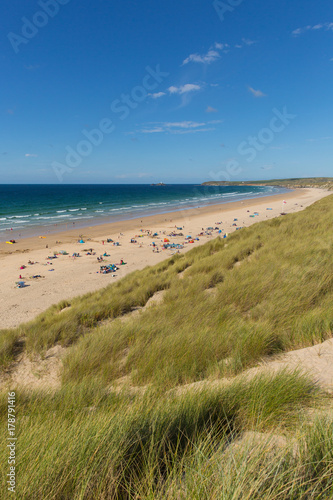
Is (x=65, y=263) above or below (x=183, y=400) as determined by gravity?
below

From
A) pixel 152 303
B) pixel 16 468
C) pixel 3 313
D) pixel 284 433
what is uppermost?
pixel 16 468

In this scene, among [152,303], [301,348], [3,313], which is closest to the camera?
[301,348]

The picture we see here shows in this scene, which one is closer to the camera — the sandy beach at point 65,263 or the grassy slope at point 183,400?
the grassy slope at point 183,400

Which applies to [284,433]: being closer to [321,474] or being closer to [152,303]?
[321,474]

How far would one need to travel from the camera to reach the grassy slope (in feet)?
4.03

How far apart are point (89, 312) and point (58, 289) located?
15.9ft

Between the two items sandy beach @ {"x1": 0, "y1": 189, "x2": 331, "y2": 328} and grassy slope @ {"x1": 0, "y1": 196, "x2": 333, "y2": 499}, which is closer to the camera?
grassy slope @ {"x1": 0, "y1": 196, "x2": 333, "y2": 499}

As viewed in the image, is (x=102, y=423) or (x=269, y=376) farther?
(x=269, y=376)

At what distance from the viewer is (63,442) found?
1.45 meters

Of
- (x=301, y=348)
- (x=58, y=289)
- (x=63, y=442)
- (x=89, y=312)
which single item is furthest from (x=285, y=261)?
(x=58, y=289)

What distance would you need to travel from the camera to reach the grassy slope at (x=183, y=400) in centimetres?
123

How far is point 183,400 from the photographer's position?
1853 millimetres

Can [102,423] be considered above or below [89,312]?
above

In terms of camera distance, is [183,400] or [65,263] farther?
[65,263]
